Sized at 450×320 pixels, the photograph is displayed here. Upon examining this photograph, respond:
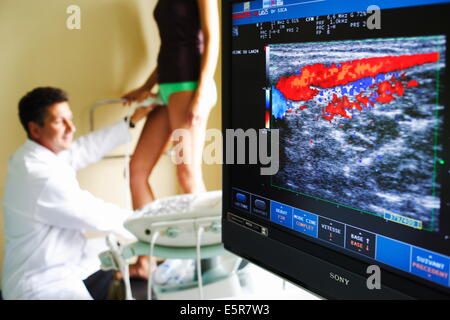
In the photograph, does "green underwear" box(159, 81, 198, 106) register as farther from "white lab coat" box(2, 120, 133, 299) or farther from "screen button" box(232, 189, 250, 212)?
"screen button" box(232, 189, 250, 212)

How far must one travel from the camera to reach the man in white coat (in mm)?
1459

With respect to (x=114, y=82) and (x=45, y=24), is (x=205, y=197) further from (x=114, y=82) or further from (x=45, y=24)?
(x=45, y=24)

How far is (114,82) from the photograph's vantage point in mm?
1587

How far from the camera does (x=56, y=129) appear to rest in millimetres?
1578

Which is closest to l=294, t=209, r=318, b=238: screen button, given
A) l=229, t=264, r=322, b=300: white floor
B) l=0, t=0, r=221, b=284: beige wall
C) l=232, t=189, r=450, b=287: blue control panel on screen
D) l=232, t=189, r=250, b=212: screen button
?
l=232, t=189, r=450, b=287: blue control panel on screen

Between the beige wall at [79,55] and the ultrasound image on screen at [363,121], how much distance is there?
821 millimetres

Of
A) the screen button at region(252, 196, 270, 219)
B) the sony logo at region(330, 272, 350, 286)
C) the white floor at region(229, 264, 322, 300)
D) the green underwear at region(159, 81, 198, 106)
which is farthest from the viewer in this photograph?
the green underwear at region(159, 81, 198, 106)

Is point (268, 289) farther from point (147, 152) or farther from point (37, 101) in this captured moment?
point (37, 101)

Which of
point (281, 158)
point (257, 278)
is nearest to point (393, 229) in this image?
point (281, 158)

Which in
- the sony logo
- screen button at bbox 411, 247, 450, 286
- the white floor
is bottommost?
the white floor

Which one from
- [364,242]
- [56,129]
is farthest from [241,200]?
[56,129]

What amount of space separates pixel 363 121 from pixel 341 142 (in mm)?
45

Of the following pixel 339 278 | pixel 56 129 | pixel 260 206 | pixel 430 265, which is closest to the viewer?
pixel 430 265

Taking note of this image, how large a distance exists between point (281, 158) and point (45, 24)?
1.09 metres
